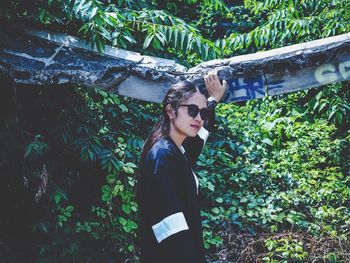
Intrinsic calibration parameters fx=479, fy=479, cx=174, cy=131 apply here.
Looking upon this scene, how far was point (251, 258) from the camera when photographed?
15.4 feet

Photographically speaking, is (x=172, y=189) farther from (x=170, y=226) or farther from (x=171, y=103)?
(x=171, y=103)

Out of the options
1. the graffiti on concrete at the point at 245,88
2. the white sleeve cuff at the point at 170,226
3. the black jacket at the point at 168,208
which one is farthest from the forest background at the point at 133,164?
the white sleeve cuff at the point at 170,226

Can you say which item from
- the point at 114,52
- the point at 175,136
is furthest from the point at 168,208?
the point at 114,52

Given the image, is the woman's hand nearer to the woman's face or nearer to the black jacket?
the woman's face

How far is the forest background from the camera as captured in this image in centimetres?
405

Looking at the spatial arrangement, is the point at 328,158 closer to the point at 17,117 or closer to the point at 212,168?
the point at 212,168

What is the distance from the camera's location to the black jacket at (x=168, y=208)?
2.25 m

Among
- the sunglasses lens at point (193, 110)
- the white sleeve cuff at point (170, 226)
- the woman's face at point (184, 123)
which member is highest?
the sunglasses lens at point (193, 110)

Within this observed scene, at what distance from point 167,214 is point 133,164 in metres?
2.06

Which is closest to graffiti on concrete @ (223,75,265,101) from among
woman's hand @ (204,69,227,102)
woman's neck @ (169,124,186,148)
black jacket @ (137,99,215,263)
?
woman's hand @ (204,69,227,102)

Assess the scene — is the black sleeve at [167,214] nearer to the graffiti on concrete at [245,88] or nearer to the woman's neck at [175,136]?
the woman's neck at [175,136]

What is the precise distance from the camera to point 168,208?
2270 millimetres

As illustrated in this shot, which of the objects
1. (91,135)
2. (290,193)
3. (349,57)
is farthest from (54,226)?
(349,57)

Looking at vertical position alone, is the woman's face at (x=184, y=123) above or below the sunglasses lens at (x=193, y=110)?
below
